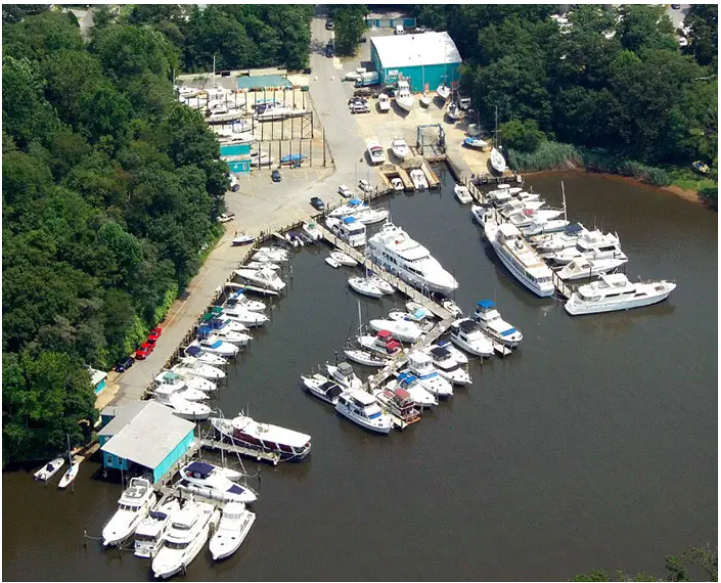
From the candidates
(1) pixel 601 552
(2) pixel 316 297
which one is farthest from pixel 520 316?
(1) pixel 601 552

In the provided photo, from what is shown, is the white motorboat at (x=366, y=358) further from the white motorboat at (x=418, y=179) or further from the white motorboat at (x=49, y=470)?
the white motorboat at (x=418, y=179)

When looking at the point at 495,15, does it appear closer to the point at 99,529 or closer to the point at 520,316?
the point at 520,316

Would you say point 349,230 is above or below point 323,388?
above

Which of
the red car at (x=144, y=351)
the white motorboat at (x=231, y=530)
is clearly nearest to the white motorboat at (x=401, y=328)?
the red car at (x=144, y=351)

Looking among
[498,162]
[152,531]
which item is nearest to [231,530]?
[152,531]

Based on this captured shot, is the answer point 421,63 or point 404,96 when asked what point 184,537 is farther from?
point 421,63

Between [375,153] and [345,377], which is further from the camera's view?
[375,153]

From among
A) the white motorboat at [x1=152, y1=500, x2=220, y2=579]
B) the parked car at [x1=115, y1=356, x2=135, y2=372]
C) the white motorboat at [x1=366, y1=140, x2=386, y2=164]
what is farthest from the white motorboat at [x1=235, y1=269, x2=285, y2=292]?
the white motorboat at [x1=152, y1=500, x2=220, y2=579]
